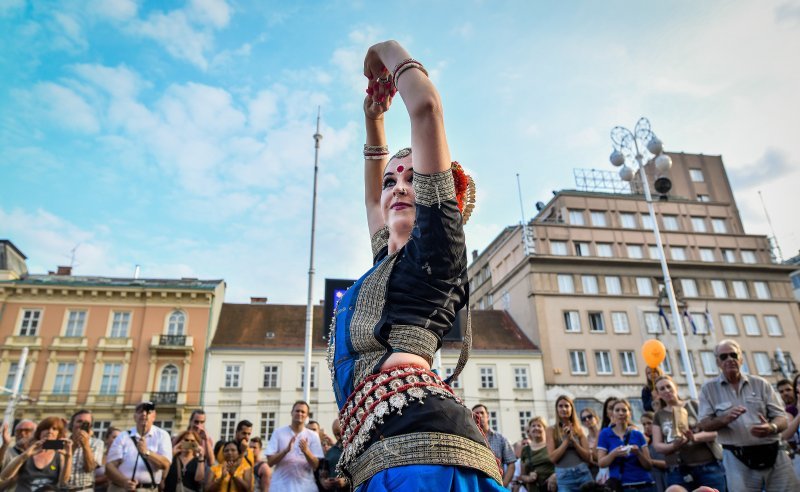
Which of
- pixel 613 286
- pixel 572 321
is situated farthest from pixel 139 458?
pixel 613 286

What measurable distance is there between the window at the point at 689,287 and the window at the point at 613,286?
5.01m

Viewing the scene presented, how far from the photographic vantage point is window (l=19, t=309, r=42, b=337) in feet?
112

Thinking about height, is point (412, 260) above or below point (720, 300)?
below

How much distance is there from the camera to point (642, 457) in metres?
6.96

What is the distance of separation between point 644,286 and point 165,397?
3297cm

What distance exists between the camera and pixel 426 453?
153 cm

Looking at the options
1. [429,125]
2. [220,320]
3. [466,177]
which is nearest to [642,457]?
[466,177]

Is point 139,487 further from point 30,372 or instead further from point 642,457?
point 30,372

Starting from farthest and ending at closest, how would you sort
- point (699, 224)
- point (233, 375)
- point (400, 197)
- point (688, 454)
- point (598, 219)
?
point (699, 224), point (598, 219), point (233, 375), point (688, 454), point (400, 197)

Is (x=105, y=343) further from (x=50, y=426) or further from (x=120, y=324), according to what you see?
(x=50, y=426)

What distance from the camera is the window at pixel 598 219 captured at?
136ft

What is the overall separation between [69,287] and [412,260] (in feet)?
129

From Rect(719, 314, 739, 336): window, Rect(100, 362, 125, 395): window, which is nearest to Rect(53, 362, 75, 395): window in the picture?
Rect(100, 362, 125, 395): window

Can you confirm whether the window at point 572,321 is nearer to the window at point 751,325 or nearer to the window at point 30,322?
the window at point 751,325
